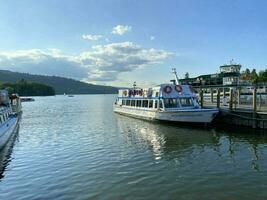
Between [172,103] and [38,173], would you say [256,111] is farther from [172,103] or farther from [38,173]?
[38,173]

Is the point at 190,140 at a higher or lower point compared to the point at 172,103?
lower

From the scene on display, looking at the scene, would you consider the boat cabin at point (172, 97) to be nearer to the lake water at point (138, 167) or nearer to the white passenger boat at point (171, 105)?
the white passenger boat at point (171, 105)

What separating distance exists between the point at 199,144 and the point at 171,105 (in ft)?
45.8

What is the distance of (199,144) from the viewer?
26.0 meters

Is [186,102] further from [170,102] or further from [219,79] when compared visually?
[219,79]

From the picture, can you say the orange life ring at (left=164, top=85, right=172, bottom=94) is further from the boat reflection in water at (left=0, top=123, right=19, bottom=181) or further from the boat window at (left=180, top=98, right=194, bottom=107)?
the boat reflection in water at (left=0, top=123, right=19, bottom=181)

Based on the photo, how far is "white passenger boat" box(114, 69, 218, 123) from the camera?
1391 inches

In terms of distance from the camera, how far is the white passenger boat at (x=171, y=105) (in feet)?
116

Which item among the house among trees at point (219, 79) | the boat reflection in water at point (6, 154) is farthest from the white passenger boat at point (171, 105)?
Answer: the house among trees at point (219, 79)

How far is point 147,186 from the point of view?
15562 millimetres

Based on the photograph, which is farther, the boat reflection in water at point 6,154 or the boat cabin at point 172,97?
the boat cabin at point 172,97

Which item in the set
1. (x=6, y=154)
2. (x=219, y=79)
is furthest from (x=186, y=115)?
(x=219, y=79)

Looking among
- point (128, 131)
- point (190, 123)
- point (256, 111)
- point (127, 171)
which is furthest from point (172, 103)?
point (127, 171)

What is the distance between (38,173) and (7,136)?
11.7 m
